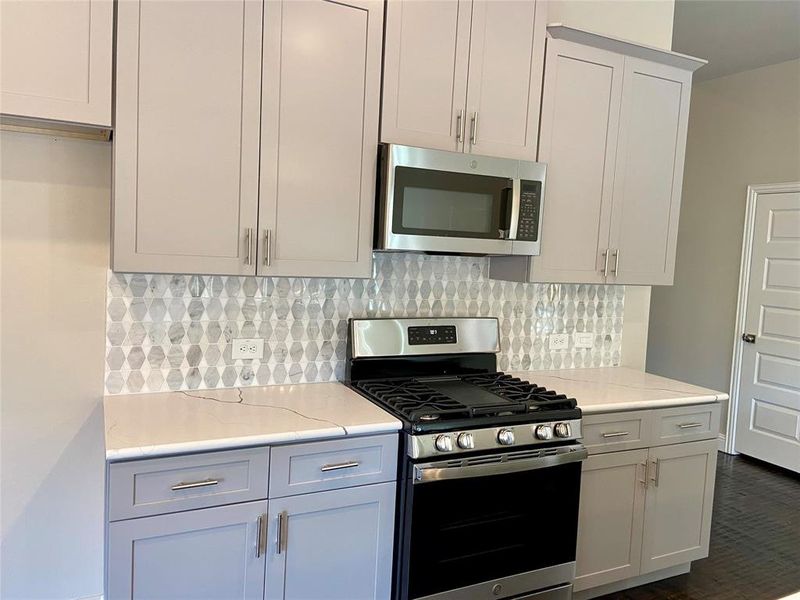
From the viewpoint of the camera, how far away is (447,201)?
234 cm

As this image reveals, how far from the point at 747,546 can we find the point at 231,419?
9.62 ft

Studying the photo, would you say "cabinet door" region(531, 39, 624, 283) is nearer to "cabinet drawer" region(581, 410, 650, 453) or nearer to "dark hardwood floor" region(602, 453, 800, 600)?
"cabinet drawer" region(581, 410, 650, 453)

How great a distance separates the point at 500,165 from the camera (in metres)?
2.42

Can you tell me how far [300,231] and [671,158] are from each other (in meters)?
1.89

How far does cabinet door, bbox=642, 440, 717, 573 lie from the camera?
8.81 ft

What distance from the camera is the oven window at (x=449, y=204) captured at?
7.35 feet

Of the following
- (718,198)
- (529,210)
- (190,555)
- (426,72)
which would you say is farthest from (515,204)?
(718,198)

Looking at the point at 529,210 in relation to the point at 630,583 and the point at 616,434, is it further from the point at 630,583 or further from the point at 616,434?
the point at 630,583

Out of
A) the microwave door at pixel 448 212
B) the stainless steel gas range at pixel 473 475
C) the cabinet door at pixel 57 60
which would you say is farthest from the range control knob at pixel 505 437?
the cabinet door at pixel 57 60

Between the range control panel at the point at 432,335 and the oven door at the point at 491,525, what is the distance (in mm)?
656

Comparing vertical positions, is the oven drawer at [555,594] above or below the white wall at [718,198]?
below

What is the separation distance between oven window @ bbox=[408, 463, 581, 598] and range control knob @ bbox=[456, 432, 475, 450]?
0.41 feet

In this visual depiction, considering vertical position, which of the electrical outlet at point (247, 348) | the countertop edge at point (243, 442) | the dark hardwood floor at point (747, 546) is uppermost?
the electrical outlet at point (247, 348)

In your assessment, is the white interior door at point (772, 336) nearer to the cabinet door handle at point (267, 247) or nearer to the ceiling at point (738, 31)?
the ceiling at point (738, 31)
